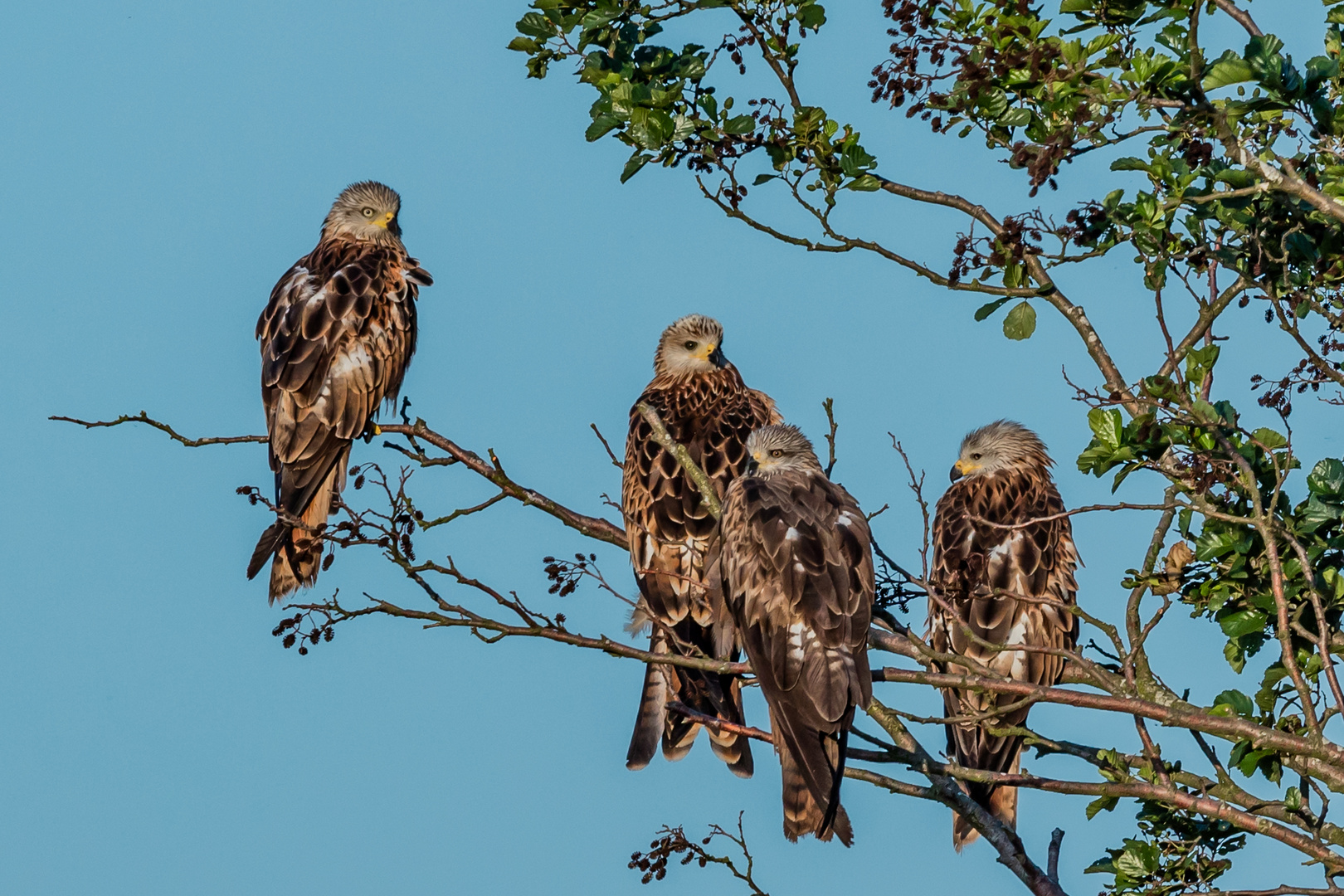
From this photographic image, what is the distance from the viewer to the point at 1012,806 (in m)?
8.25

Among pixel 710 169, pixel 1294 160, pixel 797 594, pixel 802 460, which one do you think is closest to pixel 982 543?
pixel 802 460

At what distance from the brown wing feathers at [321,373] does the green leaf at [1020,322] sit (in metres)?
4.46

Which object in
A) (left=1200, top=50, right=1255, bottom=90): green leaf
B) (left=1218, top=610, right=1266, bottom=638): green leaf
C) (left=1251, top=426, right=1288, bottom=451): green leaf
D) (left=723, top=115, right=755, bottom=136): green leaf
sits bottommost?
(left=1218, top=610, right=1266, bottom=638): green leaf

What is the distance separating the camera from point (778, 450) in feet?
24.7

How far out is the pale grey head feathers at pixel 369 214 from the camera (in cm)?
1009

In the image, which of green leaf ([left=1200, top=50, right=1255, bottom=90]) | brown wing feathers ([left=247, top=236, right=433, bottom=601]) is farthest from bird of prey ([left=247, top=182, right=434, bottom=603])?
green leaf ([left=1200, top=50, right=1255, bottom=90])

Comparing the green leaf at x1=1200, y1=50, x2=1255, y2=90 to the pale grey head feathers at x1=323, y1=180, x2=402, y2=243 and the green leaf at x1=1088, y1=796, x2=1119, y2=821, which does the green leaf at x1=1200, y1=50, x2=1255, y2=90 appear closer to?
the green leaf at x1=1088, y1=796, x2=1119, y2=821

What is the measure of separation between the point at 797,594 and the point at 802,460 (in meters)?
1.45

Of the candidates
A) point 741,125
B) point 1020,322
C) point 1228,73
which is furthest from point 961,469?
point 1228,73

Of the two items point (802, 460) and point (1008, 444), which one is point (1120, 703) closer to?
point (802, 460)

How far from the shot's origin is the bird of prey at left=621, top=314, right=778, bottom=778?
23.6 ft

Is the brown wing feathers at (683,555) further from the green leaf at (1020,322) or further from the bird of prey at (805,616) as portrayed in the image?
the green leaf at (1020,322)

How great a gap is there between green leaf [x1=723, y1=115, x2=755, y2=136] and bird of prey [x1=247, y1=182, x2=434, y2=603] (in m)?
3.74

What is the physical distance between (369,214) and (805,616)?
5438 mm
